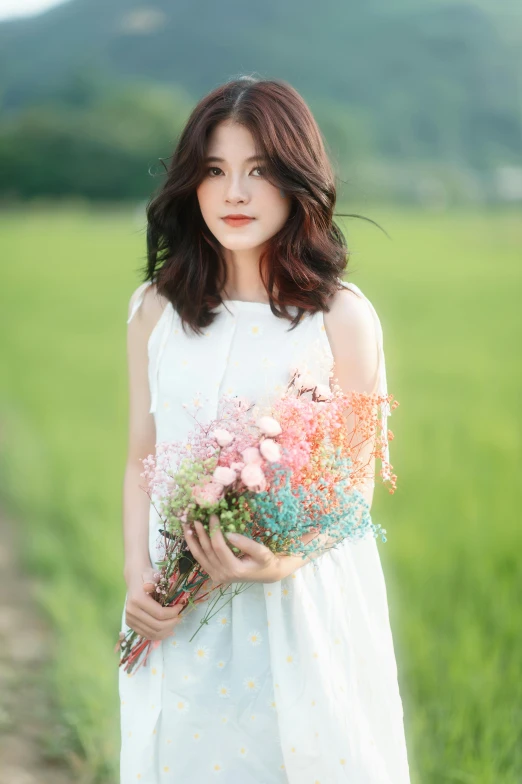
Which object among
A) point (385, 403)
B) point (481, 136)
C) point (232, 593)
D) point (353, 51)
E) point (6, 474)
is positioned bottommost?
point (6, 474)

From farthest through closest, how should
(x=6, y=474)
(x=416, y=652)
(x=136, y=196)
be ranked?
1. (x=136, y=196)
2. (x=6, y=474)
3. (x=416, y=652)

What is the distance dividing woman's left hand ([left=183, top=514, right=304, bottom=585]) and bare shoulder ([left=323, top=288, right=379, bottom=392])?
40cm

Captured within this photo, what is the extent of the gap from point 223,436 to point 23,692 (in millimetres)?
2092

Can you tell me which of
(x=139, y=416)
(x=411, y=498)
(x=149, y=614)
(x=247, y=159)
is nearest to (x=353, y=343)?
(x=247, y=159)

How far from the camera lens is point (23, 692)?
2.82 metres

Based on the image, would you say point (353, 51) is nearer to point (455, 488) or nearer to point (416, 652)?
point (455, 488)

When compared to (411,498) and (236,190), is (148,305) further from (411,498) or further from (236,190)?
(411,498)

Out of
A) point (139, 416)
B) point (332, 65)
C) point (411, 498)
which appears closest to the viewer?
point (139, 416)

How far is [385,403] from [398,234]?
587 inches

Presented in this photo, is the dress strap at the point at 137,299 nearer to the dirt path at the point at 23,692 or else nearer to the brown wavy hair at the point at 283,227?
the brown wavy hair at the point at 283,227

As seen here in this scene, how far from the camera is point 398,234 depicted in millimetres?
15719

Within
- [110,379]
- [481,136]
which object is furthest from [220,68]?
[110,379]

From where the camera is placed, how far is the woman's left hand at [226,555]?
1.20m

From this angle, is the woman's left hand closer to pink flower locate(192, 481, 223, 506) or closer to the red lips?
pink flower locate(192, 481, 223, 506)
